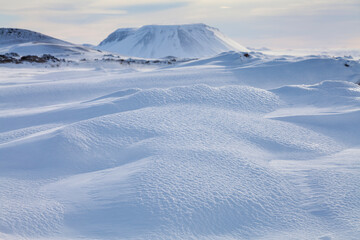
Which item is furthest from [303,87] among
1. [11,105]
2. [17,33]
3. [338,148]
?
[17,33]

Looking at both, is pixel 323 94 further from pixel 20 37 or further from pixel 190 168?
pixel 20 37

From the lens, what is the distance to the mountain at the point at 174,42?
6900 cm

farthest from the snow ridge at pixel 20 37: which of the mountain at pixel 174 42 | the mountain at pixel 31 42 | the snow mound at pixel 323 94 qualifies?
the snow mound at pixel 323 94

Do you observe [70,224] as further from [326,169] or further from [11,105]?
[11,105]

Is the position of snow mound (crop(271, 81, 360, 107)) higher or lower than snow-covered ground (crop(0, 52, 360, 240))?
higher

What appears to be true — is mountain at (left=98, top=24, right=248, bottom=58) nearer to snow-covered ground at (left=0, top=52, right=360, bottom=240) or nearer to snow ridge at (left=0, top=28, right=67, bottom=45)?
snow ridge at (left=0, top=28, right=67, bottom=45)

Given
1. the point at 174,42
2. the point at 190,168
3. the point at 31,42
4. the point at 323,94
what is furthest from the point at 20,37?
the point at 174,42

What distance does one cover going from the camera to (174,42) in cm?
7312


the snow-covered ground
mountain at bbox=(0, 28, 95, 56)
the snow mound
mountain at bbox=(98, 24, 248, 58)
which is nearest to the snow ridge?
mountain at bbox=(0, 28, 95, 56)

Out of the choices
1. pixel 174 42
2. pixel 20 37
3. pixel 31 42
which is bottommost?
pixel 31 42

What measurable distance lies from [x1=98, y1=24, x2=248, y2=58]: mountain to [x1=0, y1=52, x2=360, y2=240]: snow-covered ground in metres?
62.2

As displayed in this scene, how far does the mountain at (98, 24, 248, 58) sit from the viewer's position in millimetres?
69000

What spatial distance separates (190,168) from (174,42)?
7253cm

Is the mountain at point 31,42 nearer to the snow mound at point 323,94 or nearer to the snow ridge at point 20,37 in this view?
the snow ridge at point 20,37
